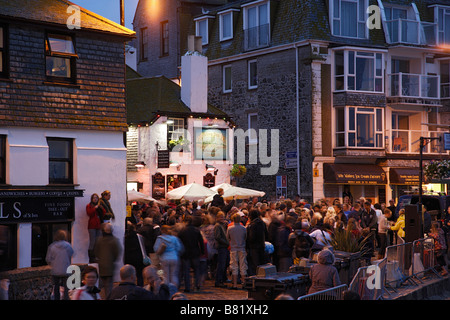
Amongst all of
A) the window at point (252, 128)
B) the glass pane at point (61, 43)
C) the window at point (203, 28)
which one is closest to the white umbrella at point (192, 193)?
the glass pane at point (61, 43)

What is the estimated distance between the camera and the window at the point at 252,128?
4075 centimetres

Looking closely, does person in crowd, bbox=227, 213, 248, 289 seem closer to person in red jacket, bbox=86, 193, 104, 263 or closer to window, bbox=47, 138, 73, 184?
person in red jacket, bbox=86, 193, 104, 263

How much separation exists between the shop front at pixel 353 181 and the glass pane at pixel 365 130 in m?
1.15

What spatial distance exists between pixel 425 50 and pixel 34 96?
26.6 m

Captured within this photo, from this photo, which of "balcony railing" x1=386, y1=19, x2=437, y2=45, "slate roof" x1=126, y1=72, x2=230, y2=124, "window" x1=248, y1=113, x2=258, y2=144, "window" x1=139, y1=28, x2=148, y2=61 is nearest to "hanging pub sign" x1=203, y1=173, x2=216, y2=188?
"slate roof" x1=126, y1=72, x2=230, y2=124

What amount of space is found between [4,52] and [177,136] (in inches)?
650

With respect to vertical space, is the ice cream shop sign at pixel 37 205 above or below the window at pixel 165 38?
below

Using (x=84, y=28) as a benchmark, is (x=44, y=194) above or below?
below

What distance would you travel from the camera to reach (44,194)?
19.6m

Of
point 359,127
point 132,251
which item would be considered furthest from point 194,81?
point 132,251

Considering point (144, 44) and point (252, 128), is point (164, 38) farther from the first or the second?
point (252, 128)

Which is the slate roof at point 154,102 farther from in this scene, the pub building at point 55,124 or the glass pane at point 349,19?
the pub building at point 55,124
